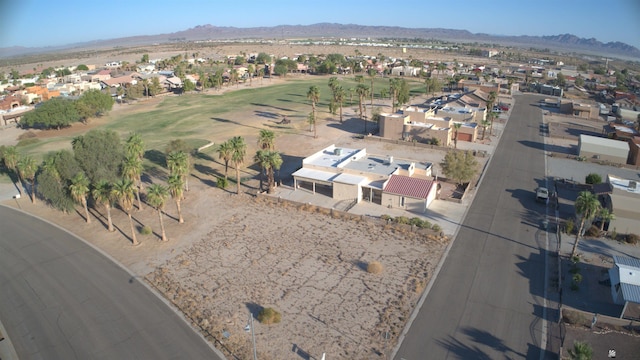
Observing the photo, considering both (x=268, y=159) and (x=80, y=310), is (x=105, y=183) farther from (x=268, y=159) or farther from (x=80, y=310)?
(x=268, y=159)

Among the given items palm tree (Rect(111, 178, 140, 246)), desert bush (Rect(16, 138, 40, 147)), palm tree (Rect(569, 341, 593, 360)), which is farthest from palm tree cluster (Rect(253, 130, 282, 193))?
desert bush (Rect(16, 138, 40, 147))

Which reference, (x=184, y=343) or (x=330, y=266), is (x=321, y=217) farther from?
(x=184, y=343)

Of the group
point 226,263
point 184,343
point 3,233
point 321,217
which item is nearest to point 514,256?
point 321,217

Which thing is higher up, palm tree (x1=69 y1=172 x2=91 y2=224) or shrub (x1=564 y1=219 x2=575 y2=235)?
palm tree (x1=69 y1=172 x2=91 y2=224)

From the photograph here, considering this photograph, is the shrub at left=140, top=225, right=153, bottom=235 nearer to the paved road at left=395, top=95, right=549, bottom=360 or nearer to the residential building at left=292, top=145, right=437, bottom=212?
the residential building at left=292, top=145, right=437, bottom=212

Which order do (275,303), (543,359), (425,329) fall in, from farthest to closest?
(275,303) < (425,329) < (543,359)

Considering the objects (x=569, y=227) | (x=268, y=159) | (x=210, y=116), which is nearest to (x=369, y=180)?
(x=268, y=159)

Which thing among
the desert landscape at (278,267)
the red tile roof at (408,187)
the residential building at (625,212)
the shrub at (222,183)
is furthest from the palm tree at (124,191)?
the residential building at (625,212)
